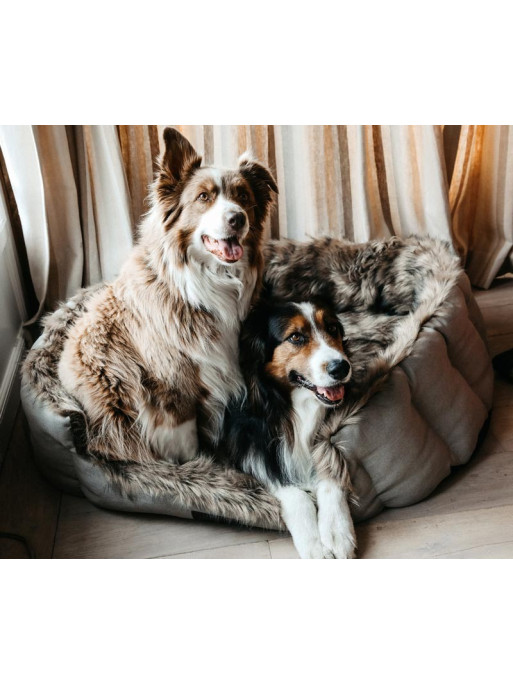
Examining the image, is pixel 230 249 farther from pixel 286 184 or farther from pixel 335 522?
pixel 335 522

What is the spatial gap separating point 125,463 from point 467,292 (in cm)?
105

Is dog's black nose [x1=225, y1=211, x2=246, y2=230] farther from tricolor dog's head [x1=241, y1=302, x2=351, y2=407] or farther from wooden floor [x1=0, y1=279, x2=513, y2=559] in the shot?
wooden floor [x1=0, y1=279, x2=513, y2=559]

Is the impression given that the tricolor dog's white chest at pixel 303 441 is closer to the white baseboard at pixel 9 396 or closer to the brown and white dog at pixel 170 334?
the brown and white dog at pixel 170 334

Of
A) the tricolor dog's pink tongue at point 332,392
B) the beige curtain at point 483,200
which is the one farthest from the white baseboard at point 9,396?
the beige curtain at point 483,200

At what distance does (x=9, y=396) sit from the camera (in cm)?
166

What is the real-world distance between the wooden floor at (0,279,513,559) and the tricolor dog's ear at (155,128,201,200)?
2.38ft

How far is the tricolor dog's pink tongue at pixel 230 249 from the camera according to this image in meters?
1.44

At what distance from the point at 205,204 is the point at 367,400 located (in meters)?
0.58

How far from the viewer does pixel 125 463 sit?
1511 mm

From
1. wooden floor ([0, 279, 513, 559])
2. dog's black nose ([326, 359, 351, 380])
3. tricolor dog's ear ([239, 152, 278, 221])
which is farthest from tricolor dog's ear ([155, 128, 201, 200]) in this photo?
wooden floor ([0, 279, 513, 559])

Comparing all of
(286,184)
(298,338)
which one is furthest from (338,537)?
(286,184)
